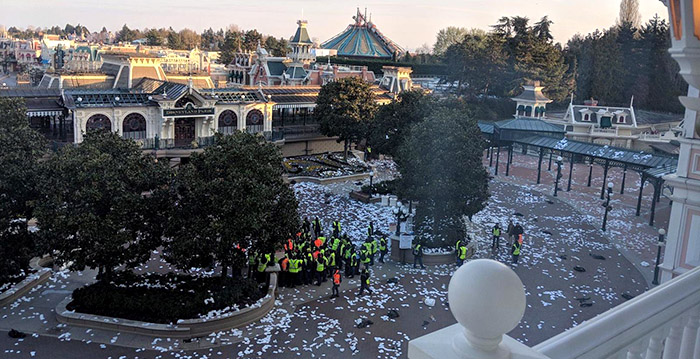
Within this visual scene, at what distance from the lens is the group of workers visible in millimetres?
18116

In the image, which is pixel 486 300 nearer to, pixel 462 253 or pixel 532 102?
pixel 462 253

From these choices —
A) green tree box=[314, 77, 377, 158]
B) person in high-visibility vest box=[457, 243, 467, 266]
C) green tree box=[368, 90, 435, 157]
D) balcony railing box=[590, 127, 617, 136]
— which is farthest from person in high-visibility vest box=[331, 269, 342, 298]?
balcony railing box=[590, 127, 617, 136]

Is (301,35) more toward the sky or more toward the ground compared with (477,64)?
more toward the sky

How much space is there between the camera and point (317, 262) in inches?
738

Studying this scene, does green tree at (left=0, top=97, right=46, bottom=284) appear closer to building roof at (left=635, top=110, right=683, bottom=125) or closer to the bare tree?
building roof at (left=635, top=110, right=683, bottom=125)

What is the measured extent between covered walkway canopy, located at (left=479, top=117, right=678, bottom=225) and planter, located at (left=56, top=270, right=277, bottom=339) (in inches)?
664

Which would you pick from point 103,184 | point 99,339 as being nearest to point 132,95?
point 103,184

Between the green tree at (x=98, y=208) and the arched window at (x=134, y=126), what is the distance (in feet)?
58.3

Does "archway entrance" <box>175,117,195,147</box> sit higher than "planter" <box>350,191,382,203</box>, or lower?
higher

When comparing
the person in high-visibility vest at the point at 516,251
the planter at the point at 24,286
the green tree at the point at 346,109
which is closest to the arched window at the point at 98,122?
the green tree at the point at 346,109

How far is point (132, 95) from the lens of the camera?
3484 centimetres

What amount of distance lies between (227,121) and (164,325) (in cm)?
2491

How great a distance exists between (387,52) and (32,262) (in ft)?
248

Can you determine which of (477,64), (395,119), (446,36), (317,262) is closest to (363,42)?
(446,36)
